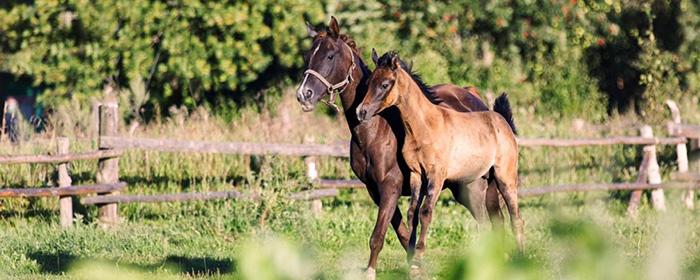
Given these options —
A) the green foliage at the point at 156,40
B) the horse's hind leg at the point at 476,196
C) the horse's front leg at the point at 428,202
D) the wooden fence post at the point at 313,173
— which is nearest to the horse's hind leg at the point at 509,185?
the horse's hind leg at the point at 476,196

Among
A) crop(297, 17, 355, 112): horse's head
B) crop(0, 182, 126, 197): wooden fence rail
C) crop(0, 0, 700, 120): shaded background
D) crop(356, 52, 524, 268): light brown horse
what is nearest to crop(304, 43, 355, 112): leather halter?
crop(297, 17, 355, 112): horse's head

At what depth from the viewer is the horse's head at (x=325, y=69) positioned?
808 cm

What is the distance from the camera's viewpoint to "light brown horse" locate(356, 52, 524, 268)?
7762 mm

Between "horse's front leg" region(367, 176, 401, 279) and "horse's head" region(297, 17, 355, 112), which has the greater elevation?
"horse's head" region(297, 17, 355, 112)

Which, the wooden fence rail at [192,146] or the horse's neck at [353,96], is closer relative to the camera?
the horse's neck at [353,96]

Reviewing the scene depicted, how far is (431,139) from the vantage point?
321 inches

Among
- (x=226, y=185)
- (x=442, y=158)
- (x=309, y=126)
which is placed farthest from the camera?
(x=309, y=126)

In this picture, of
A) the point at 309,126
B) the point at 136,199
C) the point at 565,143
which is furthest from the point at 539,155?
the point at 136,199

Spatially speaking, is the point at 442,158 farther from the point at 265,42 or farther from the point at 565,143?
the point at 265,42

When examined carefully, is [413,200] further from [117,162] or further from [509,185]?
[117,162]

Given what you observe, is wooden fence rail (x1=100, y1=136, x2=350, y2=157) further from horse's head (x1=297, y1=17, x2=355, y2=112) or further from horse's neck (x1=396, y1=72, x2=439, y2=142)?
horse's neck (x1=396, y1=72, x2=439, y2=142)

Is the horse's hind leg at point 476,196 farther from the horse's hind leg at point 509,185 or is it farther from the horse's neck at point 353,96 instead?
the horse's neck at point 353,96

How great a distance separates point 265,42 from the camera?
70.8 feet

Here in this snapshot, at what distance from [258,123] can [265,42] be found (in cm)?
412
